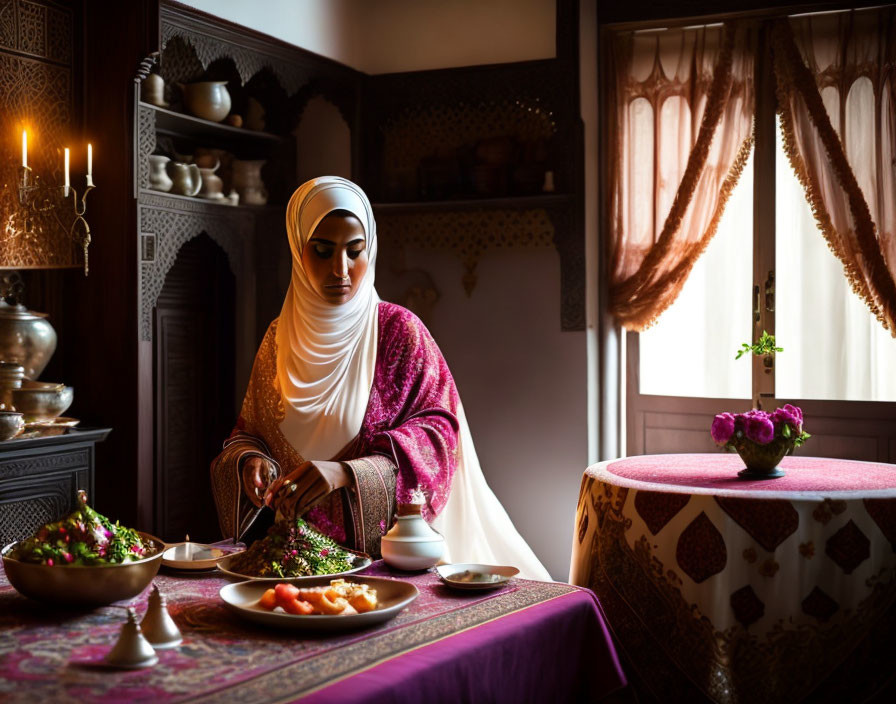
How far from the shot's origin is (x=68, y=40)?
3732 millimetres

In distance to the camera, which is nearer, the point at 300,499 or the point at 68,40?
the point at 300,499

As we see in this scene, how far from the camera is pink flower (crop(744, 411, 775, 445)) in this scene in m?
2.95

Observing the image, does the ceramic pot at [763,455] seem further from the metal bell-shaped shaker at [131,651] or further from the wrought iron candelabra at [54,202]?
the wrought iron candelabra at [54,202]

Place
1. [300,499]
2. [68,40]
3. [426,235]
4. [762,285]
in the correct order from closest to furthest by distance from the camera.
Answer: [300,499], [68,40], [762,285], [426,235]

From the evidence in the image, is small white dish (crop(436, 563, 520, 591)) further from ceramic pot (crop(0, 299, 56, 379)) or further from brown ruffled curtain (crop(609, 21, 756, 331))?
brown ruffled curtain (crop(609, 21, 756, 331))

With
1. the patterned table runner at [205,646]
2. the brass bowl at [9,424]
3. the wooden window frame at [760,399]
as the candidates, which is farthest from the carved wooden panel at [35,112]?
the wooden window frame at [760,399]

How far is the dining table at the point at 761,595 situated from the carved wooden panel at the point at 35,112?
2328mm

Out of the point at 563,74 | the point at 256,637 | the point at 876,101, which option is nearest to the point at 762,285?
the point at 876,101

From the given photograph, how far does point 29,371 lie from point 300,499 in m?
1.71

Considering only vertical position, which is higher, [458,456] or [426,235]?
[426,235]

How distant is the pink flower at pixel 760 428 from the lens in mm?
2953

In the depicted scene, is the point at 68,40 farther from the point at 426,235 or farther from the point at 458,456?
the point at 458,456

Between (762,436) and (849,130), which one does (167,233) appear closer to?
(762,436)

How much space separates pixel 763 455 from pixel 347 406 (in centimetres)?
125
